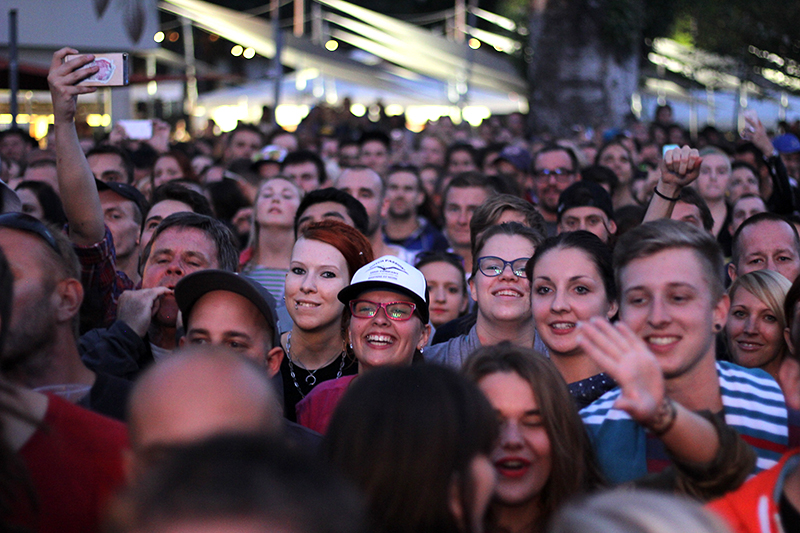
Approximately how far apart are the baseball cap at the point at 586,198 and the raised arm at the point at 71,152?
3.12 m

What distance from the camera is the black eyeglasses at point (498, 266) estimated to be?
4.41 meters

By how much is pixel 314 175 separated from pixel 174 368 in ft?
20.2

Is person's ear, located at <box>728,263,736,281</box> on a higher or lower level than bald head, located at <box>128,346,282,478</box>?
higher

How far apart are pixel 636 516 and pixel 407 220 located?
20.3 feet

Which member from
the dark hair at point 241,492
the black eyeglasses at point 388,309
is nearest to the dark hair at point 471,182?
the black eyeglasses at point 388,309

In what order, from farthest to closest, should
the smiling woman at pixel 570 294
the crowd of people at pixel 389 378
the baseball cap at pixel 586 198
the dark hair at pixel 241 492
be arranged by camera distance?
the baseball cap at pixel 586 198 < the smiling woman at pixel 570 294 < the crowd of people at pixel 389 378 < the dark hair at pixel 241 492

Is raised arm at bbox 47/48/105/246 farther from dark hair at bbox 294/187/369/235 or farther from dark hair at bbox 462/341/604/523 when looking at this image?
dark hair at bbox 294/187/369/235

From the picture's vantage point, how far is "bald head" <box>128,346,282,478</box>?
1.92 metres

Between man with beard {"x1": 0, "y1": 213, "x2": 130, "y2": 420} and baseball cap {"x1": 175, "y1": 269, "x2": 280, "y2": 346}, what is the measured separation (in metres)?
0.50

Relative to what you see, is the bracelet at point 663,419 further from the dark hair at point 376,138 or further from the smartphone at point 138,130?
the dark hair at point 376,138

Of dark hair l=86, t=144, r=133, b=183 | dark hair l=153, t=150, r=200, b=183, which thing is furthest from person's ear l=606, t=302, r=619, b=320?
dark hair l=153, t=150, r=200, b=183

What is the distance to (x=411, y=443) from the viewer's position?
6.81 feet

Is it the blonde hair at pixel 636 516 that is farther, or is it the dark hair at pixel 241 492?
the blonde hair at pixel 636 516

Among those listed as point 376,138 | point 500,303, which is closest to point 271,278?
point 500,303
